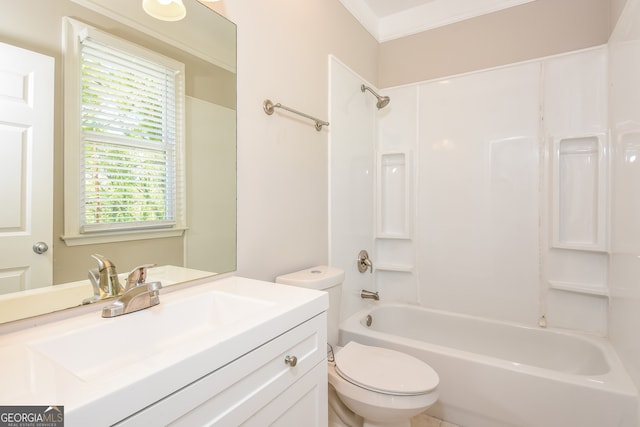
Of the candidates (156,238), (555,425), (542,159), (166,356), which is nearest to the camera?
(166,356)

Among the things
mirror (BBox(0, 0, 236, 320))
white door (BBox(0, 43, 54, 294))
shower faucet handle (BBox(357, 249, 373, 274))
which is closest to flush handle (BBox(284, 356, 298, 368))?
mirror (BBox(0, 0, 236, 320))

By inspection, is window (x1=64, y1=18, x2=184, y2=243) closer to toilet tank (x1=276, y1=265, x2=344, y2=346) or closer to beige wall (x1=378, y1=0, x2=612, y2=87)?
toilet tank (x1=276, y1=265, x2=344, y2=346)

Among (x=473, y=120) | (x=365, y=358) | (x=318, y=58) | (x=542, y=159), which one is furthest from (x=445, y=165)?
(x=365, y=358)

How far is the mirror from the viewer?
2.84 ft

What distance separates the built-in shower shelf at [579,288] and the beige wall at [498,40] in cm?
144

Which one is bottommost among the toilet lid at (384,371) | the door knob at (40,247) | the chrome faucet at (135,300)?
the toilet lid at (384,371)

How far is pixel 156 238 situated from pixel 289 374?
648 millimetres

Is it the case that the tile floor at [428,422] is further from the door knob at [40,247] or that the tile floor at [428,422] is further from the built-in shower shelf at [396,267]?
the door knob at [40,247]

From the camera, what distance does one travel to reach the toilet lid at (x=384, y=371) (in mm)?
1357

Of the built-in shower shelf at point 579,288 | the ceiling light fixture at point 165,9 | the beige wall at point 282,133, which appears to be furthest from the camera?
the built-in shower shelf at point 579,288

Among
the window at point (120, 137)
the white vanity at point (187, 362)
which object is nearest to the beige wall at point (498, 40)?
the window at point (120, 137)

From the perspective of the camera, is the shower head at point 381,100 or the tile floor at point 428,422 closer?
the tile floor at point 428,422

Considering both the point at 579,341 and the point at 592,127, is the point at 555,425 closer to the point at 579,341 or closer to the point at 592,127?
the point at 579,341

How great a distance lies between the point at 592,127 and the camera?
1900mm
